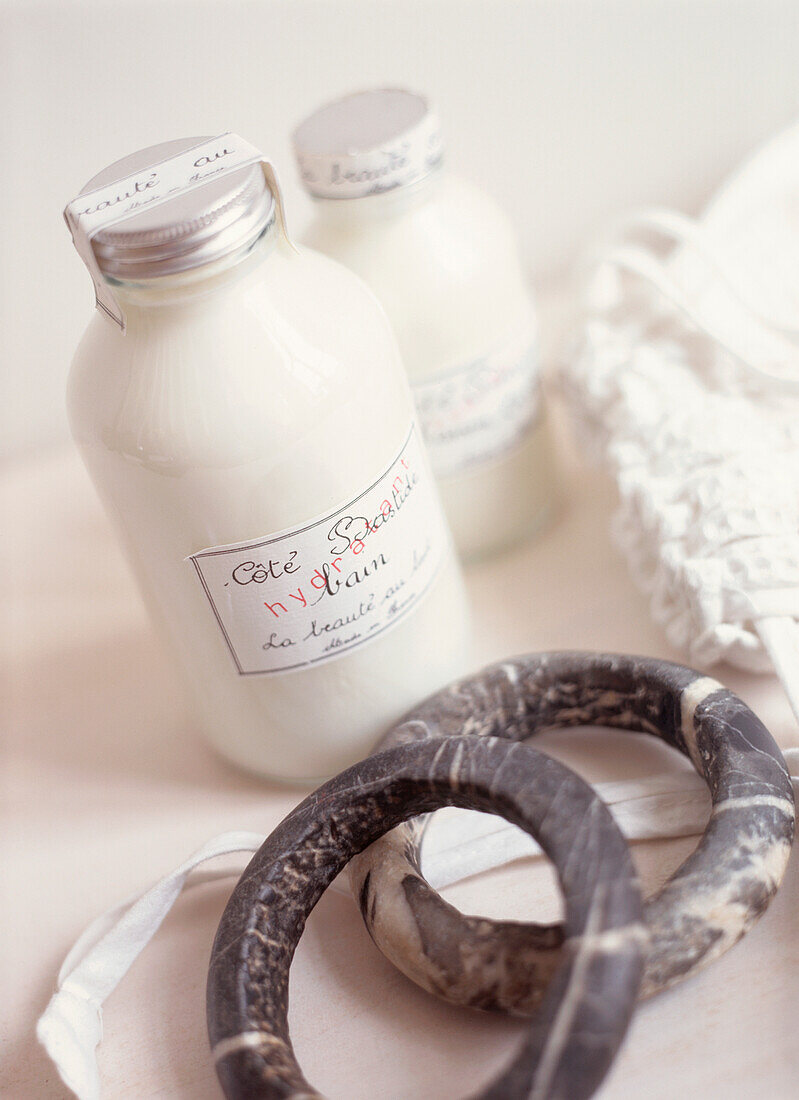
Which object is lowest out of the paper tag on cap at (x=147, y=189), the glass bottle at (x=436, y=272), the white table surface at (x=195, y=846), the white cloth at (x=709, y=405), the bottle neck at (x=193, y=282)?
the white table surface at (x=195, y=846)

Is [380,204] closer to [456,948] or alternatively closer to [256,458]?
[256,458]

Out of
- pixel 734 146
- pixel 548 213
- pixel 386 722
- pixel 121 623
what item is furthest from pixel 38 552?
pixel 734 146

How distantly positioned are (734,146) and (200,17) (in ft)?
1.30

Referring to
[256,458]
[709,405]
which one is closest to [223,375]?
[256,458]

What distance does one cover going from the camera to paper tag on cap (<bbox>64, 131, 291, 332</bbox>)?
0.35 metres

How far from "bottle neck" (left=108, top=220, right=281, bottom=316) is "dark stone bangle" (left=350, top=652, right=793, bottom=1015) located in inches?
7.7

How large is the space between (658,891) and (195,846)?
0.68 feet

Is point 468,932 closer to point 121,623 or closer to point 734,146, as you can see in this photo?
point 121,623

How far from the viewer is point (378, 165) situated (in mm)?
456

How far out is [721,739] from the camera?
371mm

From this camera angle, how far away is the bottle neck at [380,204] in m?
0.47

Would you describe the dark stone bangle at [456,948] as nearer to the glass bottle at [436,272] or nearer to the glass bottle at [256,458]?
the glass bottle at [256,458]

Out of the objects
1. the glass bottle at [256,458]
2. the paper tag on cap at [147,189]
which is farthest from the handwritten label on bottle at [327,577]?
the paper tag on cap at [147,189]

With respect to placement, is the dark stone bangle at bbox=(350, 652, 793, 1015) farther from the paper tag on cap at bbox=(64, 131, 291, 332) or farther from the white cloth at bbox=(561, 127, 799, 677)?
the paper tag on cap at bbox=(64, 131, 291, 332)
